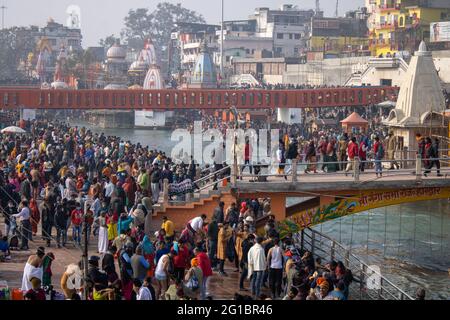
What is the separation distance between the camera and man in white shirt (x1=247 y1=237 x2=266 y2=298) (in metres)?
17.2

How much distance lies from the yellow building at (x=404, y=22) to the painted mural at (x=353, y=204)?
55.3 meters

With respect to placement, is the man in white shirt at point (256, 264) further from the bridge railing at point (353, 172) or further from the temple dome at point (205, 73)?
the temple dome at point (205, 73)

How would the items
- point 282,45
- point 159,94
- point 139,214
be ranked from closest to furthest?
point 139,214 < point 159,94 < point 282,45

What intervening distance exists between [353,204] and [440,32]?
174 feet

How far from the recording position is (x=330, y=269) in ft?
54.8

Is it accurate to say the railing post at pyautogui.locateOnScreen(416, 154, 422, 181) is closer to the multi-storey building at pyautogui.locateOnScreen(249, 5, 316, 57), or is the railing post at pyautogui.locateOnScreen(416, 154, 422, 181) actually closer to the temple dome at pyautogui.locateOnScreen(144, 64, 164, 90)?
the temple dome at pyautogui.locateOnScreen(144, 64, 164, 90)

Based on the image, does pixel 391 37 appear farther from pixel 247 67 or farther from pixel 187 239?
pixel 187 239

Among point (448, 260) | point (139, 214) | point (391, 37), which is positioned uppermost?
point (391, 37)

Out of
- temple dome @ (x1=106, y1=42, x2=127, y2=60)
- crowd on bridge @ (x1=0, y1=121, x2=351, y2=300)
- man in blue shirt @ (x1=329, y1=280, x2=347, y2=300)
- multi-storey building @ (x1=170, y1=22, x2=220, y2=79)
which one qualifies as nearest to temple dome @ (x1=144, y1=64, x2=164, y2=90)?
temple dome @ (x1=106, y1=42, x2=127, y2=60)

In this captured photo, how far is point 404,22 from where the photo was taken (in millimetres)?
80312

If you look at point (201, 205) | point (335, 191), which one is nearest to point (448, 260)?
point (335, 191)

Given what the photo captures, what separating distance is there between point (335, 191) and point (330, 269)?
580 centimetres

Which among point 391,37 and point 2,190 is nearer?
point 2,190
